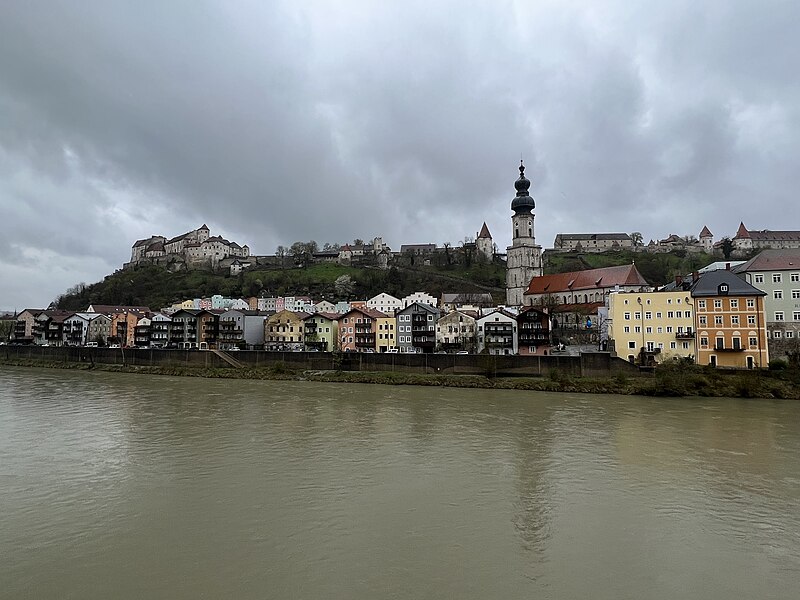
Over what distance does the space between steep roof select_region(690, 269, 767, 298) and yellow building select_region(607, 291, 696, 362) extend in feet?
2.65

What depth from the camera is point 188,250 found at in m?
98.6

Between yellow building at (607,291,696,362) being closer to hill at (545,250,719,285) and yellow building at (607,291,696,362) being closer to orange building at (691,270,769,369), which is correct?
orange building at (691,270,769,369)

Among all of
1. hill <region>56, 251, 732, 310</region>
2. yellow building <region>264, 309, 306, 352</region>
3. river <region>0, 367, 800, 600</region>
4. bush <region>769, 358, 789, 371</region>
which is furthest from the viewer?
hill <region>56, 251, 732, 310</region>

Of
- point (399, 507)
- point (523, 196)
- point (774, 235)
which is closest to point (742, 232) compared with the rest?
point (774, 235)

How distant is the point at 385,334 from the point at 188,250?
6676cm

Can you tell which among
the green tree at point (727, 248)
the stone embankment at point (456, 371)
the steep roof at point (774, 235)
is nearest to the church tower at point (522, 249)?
the stone embankment at point (456, 371)

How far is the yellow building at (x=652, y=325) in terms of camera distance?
3167 centimetres

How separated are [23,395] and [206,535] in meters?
25.3

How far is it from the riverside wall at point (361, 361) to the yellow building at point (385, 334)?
7.65 m

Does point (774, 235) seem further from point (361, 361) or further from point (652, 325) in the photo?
point (361, 361)

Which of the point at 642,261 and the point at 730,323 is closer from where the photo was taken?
the point at 730,323

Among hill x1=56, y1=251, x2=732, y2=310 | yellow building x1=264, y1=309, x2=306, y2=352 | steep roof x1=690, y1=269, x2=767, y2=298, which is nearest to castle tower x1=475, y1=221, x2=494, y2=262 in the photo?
hill x1=56, y1=251, x2=732, y2=310

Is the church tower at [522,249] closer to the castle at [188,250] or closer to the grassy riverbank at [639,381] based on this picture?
the grassy riverbank at [639,381]

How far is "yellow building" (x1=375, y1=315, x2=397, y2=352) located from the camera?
46125 mm
